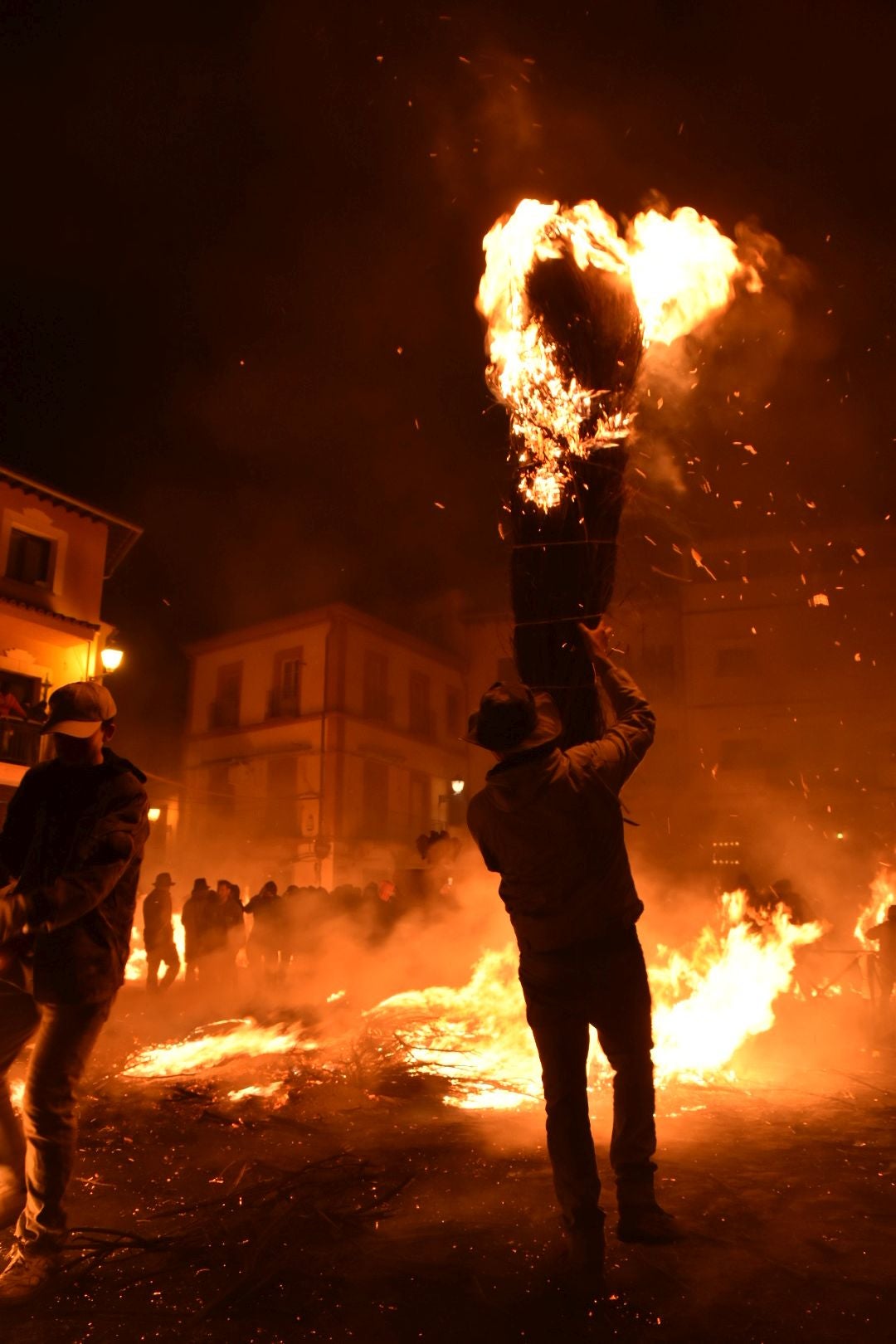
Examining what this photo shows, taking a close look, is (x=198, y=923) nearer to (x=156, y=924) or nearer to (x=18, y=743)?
(x=156, y=924)

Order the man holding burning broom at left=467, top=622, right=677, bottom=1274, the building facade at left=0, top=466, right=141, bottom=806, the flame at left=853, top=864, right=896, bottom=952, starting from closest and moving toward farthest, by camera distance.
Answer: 1. the man holding burning broom at left=467, top=622, right=677, bottom=1274
2. the flame at left=853, top=864, right=896, bottom=952
3. the building facade at left=0, top=466, right=141, bottom=806

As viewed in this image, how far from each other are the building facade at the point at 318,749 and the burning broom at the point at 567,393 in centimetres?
2414

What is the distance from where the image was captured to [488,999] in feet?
25.0

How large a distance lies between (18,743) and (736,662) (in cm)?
2137

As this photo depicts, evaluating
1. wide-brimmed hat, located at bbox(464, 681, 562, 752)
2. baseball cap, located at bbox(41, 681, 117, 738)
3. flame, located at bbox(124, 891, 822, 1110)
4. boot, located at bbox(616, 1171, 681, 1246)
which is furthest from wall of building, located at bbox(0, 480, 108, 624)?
boot, located at bbox(616, 1171, 681, 1246)

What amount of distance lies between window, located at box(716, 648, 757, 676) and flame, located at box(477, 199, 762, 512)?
2333cm

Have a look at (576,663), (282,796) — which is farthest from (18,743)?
(576,663)

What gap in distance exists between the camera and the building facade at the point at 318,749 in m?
28.8

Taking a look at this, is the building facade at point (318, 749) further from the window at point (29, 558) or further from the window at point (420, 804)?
the window at point (29, 558)

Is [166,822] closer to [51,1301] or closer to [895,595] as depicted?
[895,595]

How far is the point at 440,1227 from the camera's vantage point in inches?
121

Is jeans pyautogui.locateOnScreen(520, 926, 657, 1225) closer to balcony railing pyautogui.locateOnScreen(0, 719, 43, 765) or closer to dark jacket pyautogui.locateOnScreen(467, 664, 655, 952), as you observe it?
dark jacket pyautogui.locateOnScreen(467, 664, 655, 952)

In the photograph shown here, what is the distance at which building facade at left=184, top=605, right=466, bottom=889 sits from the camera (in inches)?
1132

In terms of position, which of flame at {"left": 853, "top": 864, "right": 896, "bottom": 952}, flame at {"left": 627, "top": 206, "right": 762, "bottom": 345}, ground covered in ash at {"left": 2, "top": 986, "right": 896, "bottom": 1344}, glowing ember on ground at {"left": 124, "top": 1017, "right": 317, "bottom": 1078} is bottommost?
glowing ember on ground at {"left": 124, "top": 1017, "right": 317, "bottom": 1078}
